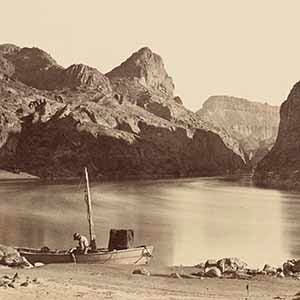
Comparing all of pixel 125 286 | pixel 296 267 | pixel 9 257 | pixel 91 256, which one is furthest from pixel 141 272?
pixel 296 267

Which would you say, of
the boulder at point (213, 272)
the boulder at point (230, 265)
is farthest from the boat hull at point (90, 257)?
the boulder at point (213, 272)

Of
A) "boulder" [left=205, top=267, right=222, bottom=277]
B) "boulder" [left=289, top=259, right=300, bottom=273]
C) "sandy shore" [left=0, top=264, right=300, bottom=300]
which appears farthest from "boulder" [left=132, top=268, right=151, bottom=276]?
"boulder" [left=289, top=259, right=300, bottom=273]

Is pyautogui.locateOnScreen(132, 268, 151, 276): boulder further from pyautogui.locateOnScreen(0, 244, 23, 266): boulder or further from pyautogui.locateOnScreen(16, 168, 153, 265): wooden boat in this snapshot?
pyautogui.locateOnScreen(0, 244, 23, 266): boulder

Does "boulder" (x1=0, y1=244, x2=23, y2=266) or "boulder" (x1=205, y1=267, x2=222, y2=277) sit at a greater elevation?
"boulder" (x1=205, y1=267, x2=222, y2=277)

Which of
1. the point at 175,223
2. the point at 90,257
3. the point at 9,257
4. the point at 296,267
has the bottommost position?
the point at 175,223

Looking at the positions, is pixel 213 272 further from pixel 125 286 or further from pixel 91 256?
pixel 91 256

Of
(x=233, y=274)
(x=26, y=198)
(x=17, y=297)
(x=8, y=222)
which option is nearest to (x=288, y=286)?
(x=233, y=274)

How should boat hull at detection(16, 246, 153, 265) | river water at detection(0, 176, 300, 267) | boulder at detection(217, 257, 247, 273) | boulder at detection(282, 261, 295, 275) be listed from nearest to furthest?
1. boulder at detection(217, 257, 247, 273)
2. boulder at detection(282, 261, 295, 275)
3. boat hull at detection(16, 246, 153, 265)
4. river water at detection(0, 176, 300, 267)
